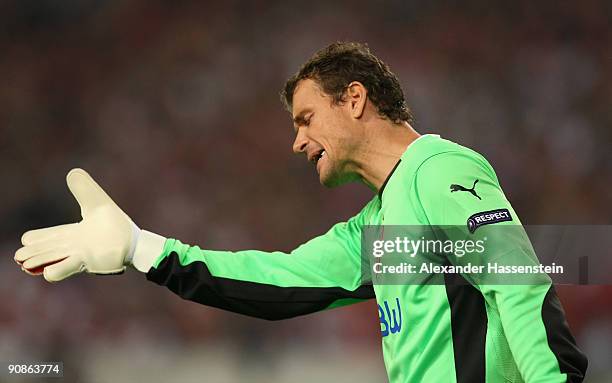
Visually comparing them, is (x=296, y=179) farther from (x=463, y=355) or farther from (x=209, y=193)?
(x=463, y=355)

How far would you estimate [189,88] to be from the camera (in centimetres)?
418

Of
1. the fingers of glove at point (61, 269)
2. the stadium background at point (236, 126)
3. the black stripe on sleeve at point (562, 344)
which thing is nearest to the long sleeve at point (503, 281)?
the black stripe on sleeve at point (562, 344)

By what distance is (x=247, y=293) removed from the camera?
208 centimetres

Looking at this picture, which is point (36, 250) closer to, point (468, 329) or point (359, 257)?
point (359, 257)

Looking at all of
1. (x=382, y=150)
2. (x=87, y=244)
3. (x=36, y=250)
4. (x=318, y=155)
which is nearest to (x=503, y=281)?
(x=382, y=150)

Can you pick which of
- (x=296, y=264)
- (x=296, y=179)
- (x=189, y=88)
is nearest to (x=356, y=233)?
(x=296, y=264)

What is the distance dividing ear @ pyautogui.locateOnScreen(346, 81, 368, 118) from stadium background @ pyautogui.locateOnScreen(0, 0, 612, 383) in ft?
6.29

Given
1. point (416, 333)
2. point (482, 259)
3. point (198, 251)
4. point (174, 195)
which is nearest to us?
point (482, 259)

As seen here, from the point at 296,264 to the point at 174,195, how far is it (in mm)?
2002

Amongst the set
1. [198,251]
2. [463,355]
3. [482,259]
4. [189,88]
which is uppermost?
[189,88]

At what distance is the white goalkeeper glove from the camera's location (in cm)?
194

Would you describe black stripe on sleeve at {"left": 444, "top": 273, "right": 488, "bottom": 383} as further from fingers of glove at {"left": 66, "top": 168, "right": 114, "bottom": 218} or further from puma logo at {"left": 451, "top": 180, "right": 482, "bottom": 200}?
fingers of glove at {"left": 66, "top": 168, "right": 114, "bottom": 218}

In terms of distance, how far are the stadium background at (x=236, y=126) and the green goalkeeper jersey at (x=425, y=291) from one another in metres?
1.72

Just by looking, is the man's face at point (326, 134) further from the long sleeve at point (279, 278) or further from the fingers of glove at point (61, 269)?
A: the fingers of glove at point (61, 269)
